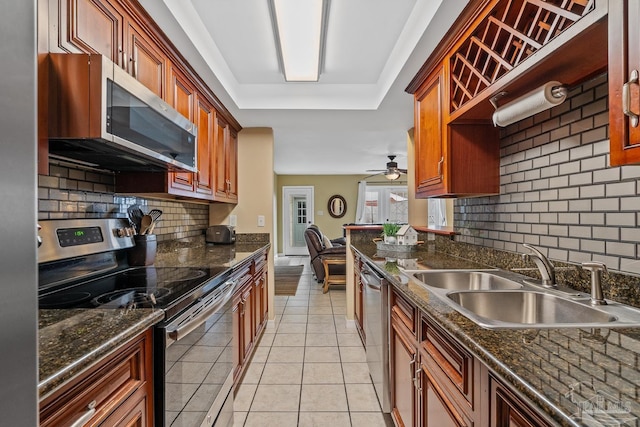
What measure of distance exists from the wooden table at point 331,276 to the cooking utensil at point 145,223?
326 cm

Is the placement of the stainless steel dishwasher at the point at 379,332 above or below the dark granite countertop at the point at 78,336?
below

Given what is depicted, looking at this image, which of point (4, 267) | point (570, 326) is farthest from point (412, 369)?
point (4, 267)

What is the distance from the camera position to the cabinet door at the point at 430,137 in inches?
76.4

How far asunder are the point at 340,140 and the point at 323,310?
2.36 meters

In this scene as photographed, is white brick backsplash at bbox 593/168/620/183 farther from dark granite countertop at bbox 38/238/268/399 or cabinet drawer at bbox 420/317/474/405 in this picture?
dark granite countertop at bbox 38/238/268/399

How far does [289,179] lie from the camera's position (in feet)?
29.2

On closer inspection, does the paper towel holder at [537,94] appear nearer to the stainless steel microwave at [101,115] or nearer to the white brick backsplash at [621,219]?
the white brick backsplash at [621,219]

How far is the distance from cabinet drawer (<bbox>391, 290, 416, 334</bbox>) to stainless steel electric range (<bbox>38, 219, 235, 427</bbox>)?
2.93ft

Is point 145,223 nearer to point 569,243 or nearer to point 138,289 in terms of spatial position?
point 138,289

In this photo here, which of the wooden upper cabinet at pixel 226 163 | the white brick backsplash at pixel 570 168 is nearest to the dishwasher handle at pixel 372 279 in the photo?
the white brick backsplash at pixel 570 168

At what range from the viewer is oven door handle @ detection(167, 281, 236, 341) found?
109 cm

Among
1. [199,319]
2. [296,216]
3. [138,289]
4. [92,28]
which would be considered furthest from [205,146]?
[296,216]

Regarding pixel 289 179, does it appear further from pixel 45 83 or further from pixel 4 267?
pixel 4 267

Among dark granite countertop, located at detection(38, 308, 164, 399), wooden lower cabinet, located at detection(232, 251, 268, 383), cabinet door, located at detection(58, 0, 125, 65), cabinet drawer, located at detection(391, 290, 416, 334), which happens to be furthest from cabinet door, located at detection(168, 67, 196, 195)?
cabinet drawer, located at detection(391, 290, 416, 334)
